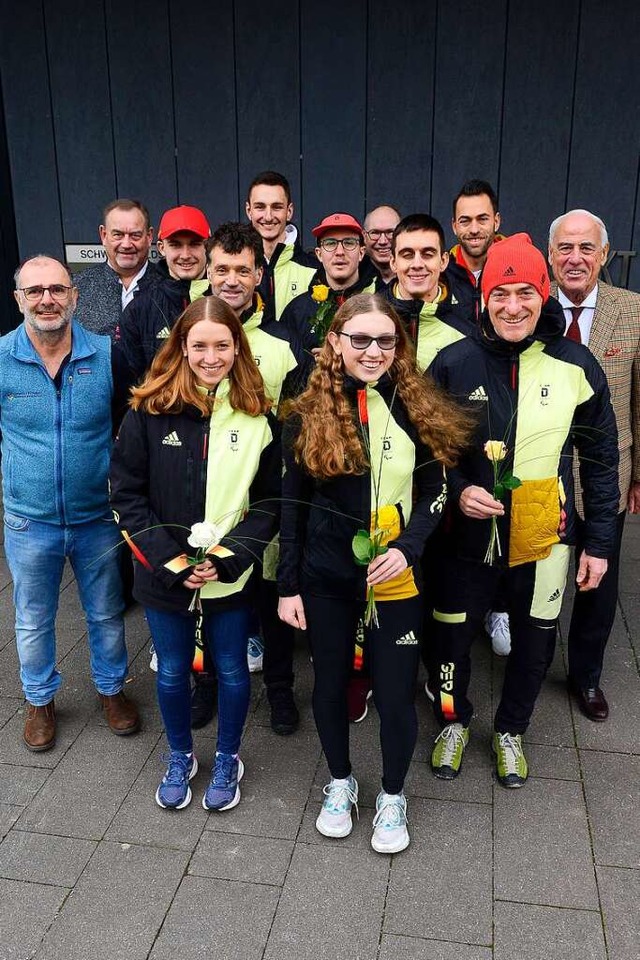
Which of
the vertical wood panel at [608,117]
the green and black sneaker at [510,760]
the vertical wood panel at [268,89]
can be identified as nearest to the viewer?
the green and black sneaker at [510,760]

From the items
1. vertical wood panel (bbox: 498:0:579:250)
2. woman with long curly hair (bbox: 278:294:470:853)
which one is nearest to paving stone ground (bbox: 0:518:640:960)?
woman with long curly hair (bbox: 278:294:470:853)

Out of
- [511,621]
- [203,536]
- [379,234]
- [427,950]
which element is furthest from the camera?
[379,234]

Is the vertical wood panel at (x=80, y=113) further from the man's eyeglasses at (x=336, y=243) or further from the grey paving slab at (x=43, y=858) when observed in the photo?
the grey paving slab at (x=43, y=858)

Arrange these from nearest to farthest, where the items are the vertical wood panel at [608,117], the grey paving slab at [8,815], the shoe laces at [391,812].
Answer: the shoe laces at [391,812], the grey paving slab at [8,815], the vertical wood panel at [608,117]

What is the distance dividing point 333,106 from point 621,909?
17.1 ft

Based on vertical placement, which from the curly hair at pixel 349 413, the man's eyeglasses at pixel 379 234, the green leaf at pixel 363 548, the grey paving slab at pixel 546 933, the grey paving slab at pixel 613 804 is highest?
the man's eyeglasses at pixel 379 234

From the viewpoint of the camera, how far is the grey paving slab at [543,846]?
2.83m

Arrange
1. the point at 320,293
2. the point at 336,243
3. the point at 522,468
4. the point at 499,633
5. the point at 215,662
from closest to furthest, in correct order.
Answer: the point at 522,468 → the point at 215,662 → the point at 320,293 → the point at 336,243 → the point at 499,633

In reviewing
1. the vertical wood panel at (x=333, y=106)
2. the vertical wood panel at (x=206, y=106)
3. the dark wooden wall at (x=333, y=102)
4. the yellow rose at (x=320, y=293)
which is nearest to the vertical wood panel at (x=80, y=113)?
the dark wooden wall at (x=333, y=102)

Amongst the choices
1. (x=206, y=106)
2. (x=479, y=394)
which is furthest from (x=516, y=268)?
(x=206, y=106)

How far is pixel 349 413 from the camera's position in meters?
2.87

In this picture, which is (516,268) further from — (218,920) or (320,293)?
(218,920)

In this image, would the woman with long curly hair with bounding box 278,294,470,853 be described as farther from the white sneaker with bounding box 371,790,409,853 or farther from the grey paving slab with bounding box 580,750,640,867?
the grey paving slab with bounding box 580,750,640,867

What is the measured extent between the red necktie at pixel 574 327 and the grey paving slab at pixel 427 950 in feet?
7.78
